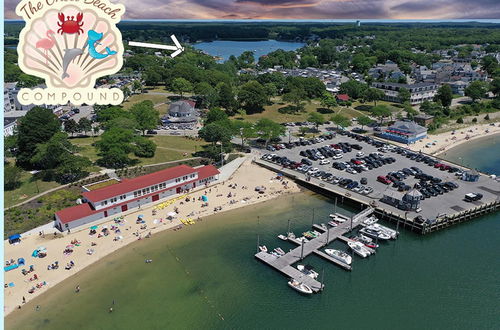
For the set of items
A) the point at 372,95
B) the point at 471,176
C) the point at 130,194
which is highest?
the point at 372,95

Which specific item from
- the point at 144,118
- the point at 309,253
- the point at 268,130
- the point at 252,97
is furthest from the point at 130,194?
the point at 252,97

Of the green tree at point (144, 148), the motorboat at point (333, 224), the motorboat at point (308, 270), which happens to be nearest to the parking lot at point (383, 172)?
the motorboat at point (333, 224)

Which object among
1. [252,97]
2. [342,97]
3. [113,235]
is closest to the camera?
[113,235]

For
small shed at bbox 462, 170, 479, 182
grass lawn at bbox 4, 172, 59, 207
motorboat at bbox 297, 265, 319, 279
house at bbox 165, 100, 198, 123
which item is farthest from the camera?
house at bbox 165, 100, 198, 123

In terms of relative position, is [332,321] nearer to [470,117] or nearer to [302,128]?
[302,128]

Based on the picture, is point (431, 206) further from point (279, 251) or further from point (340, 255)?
point (279, 251)

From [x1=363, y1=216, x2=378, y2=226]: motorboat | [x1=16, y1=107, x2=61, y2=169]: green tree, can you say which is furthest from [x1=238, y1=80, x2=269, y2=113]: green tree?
[x1=363, y1=216, x2=378, y2=226]: motorboat

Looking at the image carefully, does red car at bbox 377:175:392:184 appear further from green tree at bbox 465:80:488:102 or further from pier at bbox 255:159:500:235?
green tree at bbox 465:80:488:102
